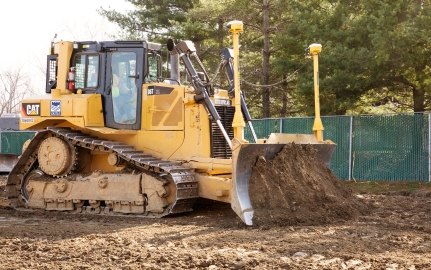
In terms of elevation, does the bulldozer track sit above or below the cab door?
below

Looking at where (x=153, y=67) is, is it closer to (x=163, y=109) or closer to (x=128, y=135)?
(x=163, y=109)

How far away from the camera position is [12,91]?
2263 inches

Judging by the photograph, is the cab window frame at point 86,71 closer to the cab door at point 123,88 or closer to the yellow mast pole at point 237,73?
the cab door at point 123,88

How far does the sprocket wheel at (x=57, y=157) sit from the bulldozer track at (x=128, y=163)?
0.40 feet

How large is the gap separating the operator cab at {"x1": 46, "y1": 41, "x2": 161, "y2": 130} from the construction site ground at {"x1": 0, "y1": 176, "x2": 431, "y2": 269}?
6.36 feet

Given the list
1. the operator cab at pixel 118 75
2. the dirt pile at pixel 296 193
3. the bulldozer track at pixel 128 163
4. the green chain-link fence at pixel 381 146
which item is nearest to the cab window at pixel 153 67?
the operator cab at pixel 118 75

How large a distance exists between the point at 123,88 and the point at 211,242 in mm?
4368

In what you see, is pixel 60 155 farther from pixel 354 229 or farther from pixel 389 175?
pixel 389 175

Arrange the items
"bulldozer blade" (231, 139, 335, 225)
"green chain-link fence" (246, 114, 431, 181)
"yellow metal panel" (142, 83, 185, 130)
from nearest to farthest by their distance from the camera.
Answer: "bulldozer blade" (231, 139, 335, 225) → "yellow metal panel" (142, 83, 185, 130) → "green chain-link fence" (246, 114, 431, 181)

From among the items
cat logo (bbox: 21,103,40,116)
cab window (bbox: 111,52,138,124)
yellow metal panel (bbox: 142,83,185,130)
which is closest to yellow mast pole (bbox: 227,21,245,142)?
yellow metal panel (bbox: 142,83,185,130)

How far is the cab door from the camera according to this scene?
1077 cm

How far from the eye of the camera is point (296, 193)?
920cm

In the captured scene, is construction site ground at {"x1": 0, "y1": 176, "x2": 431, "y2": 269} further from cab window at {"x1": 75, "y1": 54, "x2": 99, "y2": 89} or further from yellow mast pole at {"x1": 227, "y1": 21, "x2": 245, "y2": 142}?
cab window at {"x1": 75, "y1": 54, "x2": 99, "y2": 89}

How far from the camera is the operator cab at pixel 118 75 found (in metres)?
10.8
